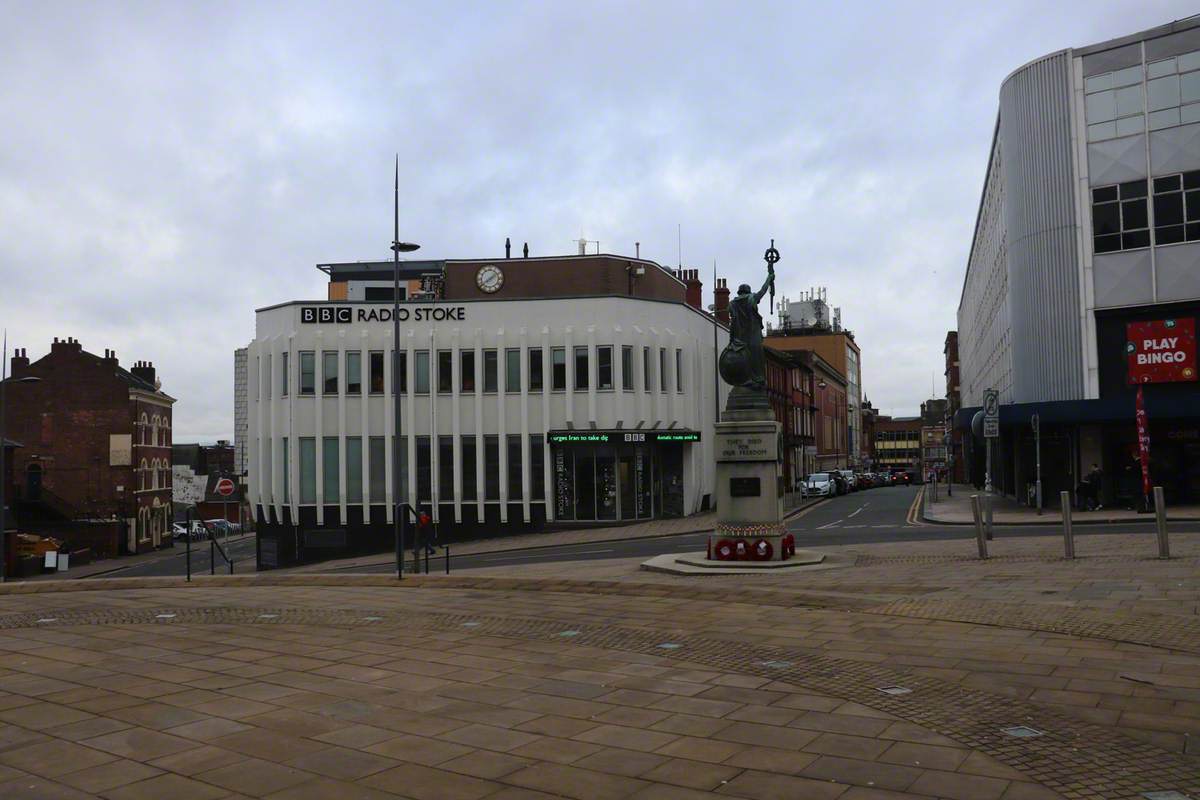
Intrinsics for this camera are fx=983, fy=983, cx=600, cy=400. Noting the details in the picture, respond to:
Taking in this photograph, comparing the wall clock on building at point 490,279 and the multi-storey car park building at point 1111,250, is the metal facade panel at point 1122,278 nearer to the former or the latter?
the multi-storey car park building at point 1111,250

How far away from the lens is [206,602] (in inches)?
640

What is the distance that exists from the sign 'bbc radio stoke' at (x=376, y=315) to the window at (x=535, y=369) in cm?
341

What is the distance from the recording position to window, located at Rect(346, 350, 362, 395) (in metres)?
42.8

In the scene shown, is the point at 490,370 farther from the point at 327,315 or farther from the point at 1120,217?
the point at 1120,217

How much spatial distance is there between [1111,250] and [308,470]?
33.0 meters

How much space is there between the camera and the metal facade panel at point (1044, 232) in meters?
35.5

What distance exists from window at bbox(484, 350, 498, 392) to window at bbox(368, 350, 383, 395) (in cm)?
458

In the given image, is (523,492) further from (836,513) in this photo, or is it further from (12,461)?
(12,461)

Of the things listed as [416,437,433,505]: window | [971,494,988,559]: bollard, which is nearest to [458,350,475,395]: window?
[416,437,433,505]: window

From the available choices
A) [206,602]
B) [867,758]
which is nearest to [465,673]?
[867,758]

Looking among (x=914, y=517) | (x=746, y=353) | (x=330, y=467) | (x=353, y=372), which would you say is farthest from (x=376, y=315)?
(x=746, y=353)

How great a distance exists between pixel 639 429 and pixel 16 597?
91.5ft

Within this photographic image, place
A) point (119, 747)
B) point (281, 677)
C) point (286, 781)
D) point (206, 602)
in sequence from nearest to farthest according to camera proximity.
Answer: point (286, 781) → point (119, 747) → point (281, 677) → point (206, 602)

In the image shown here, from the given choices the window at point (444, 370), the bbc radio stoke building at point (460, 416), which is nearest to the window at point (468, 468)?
the bbc radio stoke building at point (460, 416)
